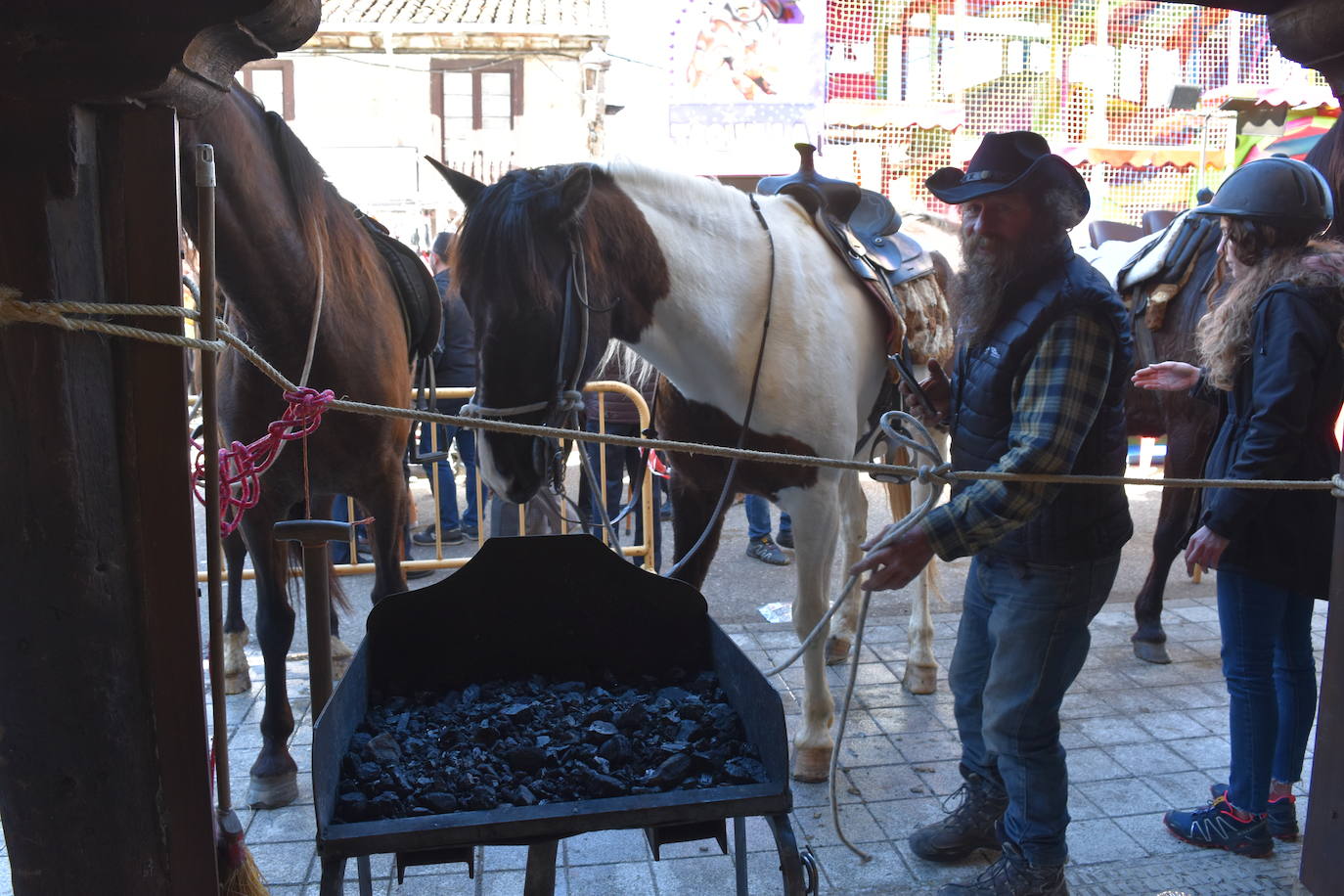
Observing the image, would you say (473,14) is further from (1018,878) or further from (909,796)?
(1018,878)

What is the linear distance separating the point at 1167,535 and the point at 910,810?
7.73ft

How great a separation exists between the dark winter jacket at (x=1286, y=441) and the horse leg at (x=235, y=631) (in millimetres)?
3534

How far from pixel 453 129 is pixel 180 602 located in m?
16.6

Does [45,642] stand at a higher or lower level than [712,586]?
higher

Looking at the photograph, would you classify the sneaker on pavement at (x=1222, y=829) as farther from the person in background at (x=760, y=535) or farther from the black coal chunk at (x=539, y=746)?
the person in background at (x=760, y=535)

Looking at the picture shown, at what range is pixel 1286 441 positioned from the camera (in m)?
2.52

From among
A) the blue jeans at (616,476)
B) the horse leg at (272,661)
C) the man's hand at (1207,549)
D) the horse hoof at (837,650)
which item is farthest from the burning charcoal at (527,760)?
the blue jeans at (616,476)

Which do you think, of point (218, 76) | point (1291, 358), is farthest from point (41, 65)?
point (1291, 358)

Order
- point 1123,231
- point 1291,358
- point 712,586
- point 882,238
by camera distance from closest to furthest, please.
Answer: point 1291,358, point 882,238, point 712,586, point 1123,231

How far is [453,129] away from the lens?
16.6 m

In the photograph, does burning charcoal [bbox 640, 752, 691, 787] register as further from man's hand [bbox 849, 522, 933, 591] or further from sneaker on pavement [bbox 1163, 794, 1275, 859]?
sneaker on pavement [bbox 1163, 794, 1275, 859]

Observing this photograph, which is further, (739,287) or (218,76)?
(739,287)

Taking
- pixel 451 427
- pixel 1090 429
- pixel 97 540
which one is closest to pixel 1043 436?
pixel 1090 429

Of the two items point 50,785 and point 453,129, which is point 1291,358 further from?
point 453,129
